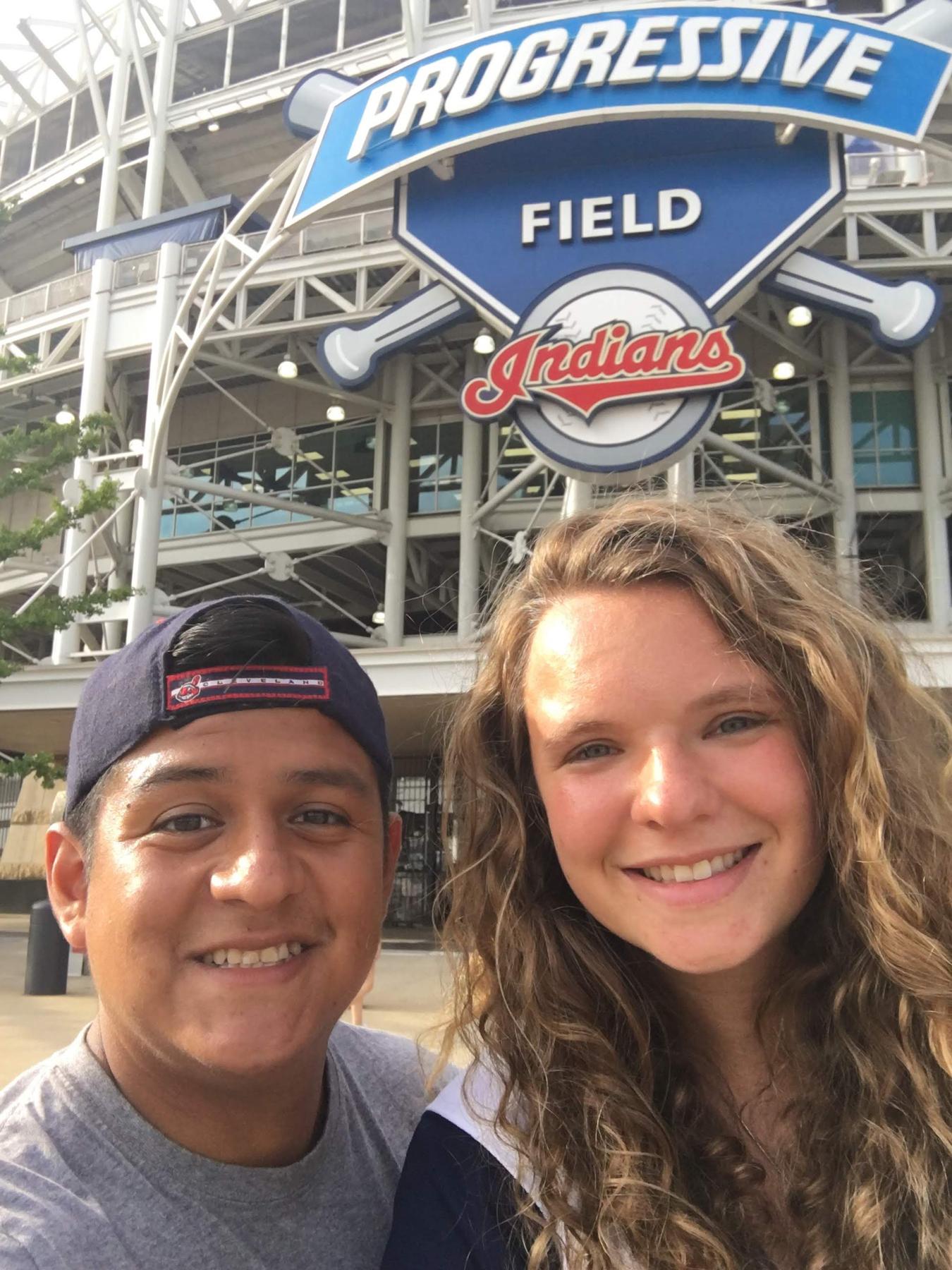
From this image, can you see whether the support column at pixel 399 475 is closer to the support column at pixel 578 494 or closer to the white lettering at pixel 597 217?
the support column at pixel 578 494

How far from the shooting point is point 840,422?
820 inches

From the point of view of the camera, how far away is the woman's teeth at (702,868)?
179 cm

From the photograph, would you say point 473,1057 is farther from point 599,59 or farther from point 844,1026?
point 599,59

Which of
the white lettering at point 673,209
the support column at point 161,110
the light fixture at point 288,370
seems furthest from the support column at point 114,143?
the white lettering at point 673,209

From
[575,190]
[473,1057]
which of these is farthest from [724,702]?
[575,190]

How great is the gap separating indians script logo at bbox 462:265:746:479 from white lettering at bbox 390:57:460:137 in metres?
3.95

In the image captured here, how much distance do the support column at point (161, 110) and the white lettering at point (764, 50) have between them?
1540 centimetres

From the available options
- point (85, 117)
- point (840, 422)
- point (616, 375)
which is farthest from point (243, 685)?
point (85, 117)

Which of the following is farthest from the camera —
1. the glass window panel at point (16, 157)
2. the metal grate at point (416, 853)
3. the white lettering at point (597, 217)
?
the glass window panel at point (16, 157)

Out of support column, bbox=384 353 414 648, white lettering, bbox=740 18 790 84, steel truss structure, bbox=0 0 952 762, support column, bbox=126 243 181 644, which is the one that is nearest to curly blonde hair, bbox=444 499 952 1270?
steel truss structure, bbox=0 0 952 762

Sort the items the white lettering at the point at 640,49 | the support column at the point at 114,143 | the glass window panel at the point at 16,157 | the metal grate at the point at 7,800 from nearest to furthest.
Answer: the white lettering at the point at 640,49
the support column at the point at 114,143
the metal grate at the point at 7,800
the glass window panel at the point at 16,157

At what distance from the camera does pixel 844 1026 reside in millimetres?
1871

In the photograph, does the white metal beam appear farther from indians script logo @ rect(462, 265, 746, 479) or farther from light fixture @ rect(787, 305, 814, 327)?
light fixture @ rect(787, 305, 814, 327)

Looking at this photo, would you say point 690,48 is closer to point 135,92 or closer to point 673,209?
point 673,209
